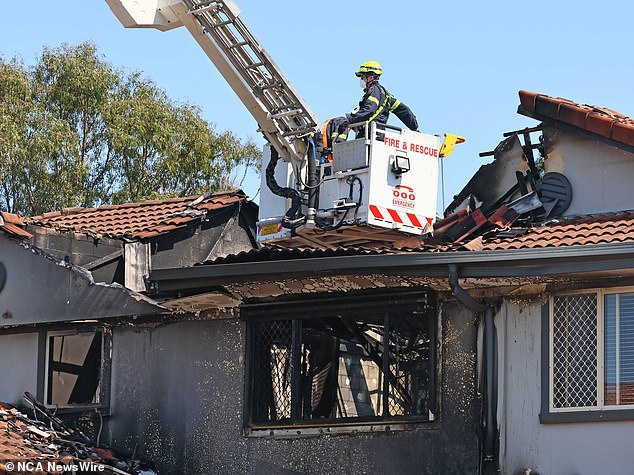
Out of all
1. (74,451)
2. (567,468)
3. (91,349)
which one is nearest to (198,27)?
(91,349)

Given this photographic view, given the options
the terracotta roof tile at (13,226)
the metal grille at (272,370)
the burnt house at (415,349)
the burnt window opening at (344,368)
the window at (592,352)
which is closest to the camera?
the window at (592,352)

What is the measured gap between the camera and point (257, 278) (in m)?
15.2

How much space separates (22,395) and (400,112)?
6195 millimetres

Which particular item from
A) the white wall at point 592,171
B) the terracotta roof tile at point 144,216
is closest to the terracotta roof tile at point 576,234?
the white wall at point 592,171

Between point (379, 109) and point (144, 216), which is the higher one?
point (379, 109)

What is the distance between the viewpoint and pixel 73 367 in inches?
697

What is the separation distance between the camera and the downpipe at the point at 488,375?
14.2m

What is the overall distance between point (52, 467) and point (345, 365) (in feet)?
11.6

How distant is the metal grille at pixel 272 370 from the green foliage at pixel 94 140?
16806mm

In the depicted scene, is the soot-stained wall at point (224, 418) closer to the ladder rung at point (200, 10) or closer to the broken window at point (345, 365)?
the broken window at point (345, 365)

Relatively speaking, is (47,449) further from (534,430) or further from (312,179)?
(534,430)

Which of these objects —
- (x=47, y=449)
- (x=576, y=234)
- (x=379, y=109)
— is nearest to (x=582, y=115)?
(x=379, y=109)

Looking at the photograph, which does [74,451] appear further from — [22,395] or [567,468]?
[567,468]

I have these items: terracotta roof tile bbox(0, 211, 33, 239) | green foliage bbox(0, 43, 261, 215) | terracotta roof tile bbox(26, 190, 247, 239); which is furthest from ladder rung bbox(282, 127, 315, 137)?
green foliage bbox(0, 43, 261, 215)
